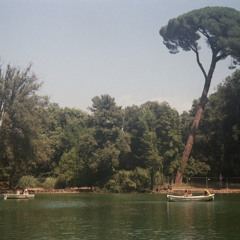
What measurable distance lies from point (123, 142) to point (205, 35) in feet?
82.2

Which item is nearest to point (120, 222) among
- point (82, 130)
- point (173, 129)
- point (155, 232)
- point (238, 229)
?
point (155, 232)

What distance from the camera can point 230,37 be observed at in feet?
241

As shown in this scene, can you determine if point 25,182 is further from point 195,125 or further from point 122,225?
point 122,225

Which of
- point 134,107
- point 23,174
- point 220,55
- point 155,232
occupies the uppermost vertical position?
point 220,55

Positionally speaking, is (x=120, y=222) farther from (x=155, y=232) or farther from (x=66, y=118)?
(x=66, y=118)

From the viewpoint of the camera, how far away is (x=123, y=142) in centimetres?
7344

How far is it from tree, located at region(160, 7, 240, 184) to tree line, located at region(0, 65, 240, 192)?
2.38 metres

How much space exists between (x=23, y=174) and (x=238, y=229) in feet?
200

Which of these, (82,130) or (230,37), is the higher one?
(230,37)

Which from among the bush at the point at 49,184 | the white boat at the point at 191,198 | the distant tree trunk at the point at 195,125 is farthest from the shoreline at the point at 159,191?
the white boat at the point at 191,198

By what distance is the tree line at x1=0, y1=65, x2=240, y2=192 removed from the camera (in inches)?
2635

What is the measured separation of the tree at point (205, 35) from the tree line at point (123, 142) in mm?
2380

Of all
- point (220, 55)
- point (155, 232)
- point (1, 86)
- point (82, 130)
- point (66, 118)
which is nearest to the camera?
point (155, 232)

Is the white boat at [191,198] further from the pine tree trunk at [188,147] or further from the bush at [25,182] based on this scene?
the bush at [25,182]
